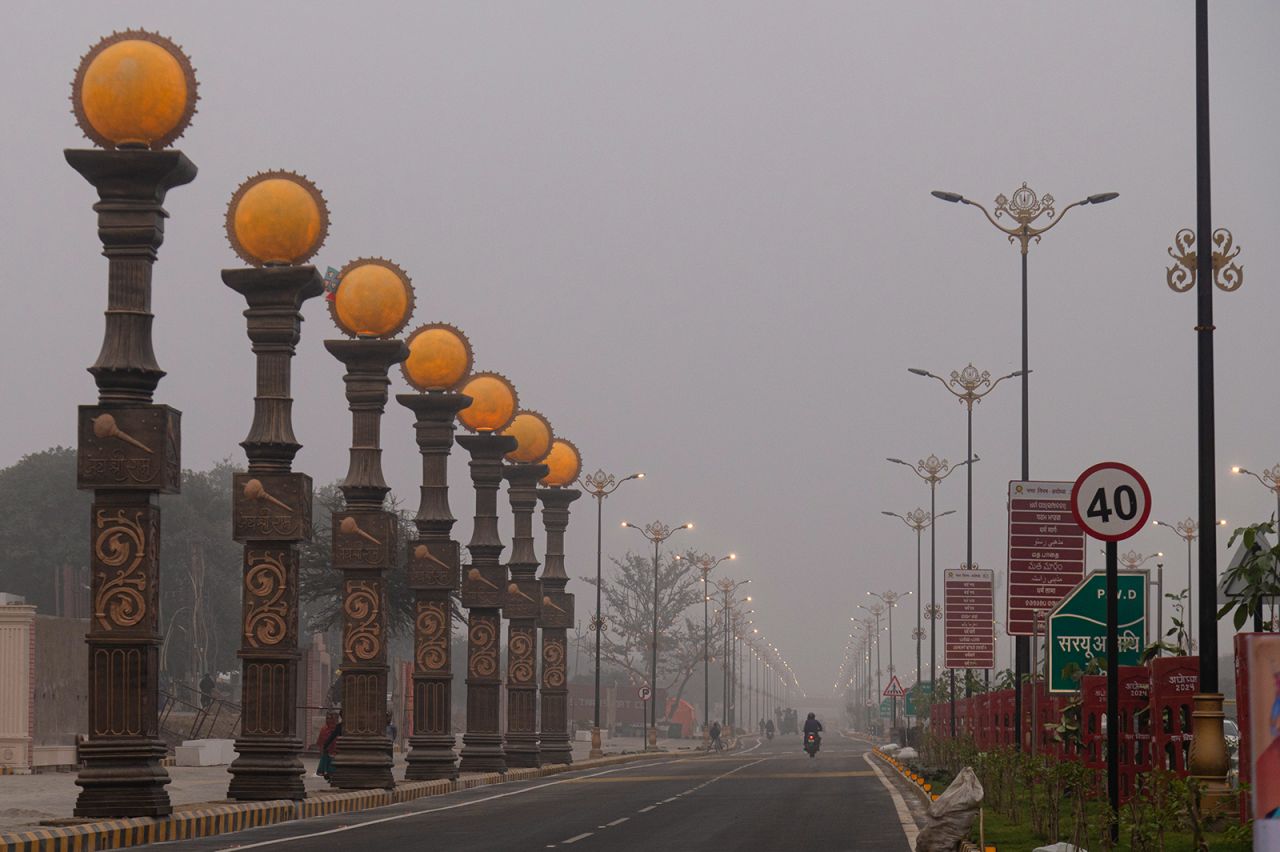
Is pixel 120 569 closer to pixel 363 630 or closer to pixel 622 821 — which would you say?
pixel 622 821

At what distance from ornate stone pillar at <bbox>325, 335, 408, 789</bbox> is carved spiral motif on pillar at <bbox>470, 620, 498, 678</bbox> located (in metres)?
12.3

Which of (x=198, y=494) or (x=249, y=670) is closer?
(x=249, y=670)

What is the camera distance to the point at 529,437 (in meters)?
55.6

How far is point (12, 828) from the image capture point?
23594 mm

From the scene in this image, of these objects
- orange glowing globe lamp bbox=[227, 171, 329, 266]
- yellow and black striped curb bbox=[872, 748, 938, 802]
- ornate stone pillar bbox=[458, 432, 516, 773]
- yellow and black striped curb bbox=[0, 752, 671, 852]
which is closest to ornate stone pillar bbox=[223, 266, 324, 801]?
orange glowing globe lamp bbox=[227, 171, 329, 266]

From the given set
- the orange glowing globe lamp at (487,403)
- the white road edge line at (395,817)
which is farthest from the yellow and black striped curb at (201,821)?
the orange glowing globe lamp at (487,403)

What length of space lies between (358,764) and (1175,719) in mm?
20003

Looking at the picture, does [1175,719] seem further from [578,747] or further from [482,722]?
[578,747]

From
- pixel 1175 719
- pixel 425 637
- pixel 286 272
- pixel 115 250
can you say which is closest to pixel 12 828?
pixel 115 250

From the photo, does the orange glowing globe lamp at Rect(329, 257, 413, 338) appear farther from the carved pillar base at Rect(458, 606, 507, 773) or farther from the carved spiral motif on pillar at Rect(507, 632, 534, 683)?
the carved spiral motif on pillar at Rect(507, 632, 534, 683)

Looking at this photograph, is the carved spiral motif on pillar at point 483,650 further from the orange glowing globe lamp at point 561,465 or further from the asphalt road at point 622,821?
the orange glowing globe lamp at point 561,465

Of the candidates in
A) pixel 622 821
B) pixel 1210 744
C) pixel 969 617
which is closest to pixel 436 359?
pixel 969 617

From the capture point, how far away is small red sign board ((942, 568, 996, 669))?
41094 mm

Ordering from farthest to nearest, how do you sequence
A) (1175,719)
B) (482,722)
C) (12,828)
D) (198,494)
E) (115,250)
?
(198,494) < (482,722) < (115,250) < (12,828) < (1175,719)
